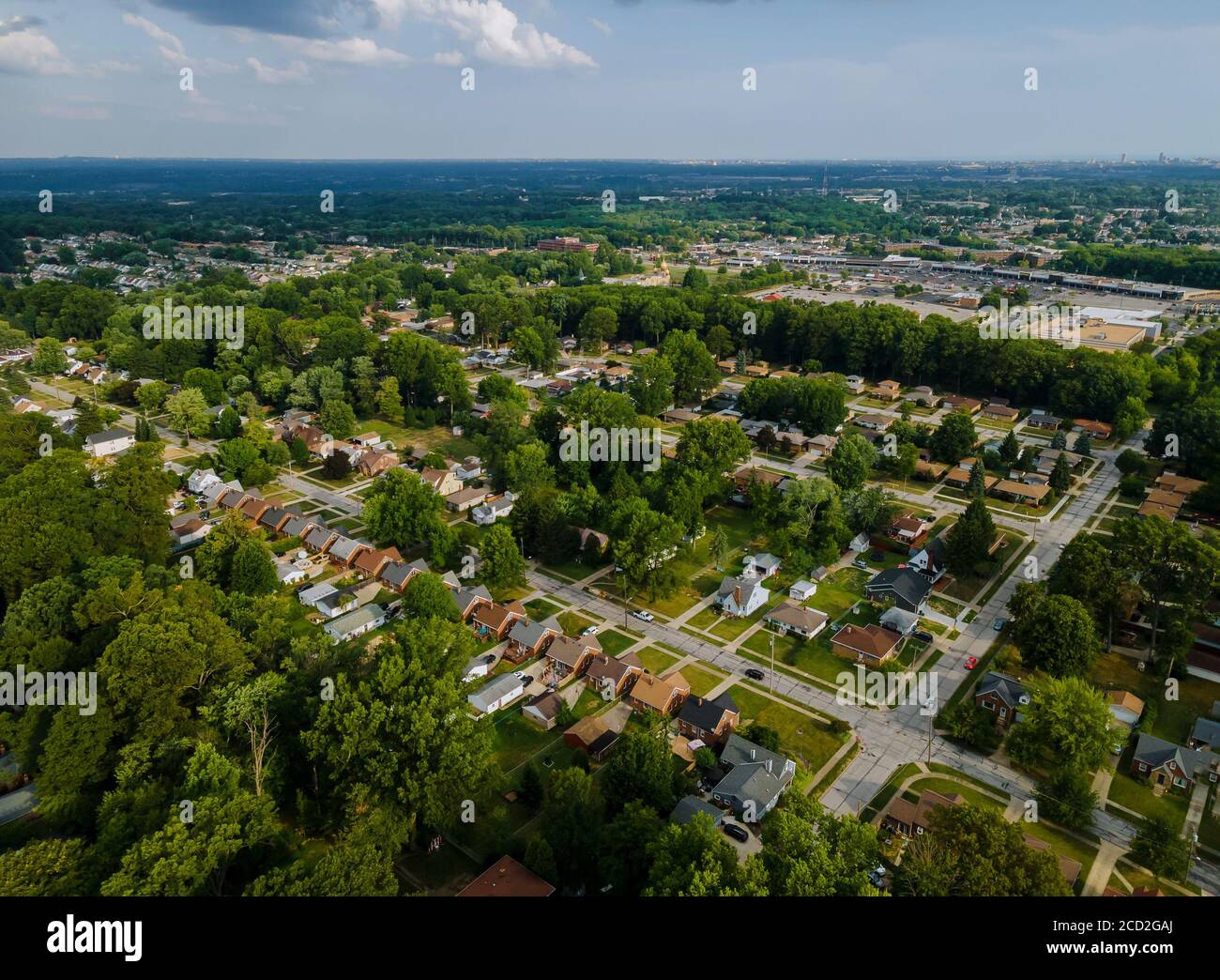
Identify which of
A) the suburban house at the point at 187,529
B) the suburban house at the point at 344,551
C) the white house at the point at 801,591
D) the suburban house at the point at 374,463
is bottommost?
the white house at the point at 801,591

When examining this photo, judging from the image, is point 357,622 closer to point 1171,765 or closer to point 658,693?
point 658,693

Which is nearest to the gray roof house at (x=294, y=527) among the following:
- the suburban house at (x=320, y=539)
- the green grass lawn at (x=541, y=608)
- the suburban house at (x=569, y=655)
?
the suburban house at (x=320, y=539)

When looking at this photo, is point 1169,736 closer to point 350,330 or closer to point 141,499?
point 141,499

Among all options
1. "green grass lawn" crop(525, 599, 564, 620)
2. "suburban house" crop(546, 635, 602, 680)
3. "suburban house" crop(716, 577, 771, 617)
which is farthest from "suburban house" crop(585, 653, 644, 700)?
"suburban house" crop(716, 577, 771, 617)

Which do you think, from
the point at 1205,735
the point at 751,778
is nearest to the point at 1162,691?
the point at 1205,735

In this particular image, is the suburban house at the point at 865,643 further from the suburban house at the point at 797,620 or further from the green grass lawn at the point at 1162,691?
the green grass lawn at the point at 1162,691
